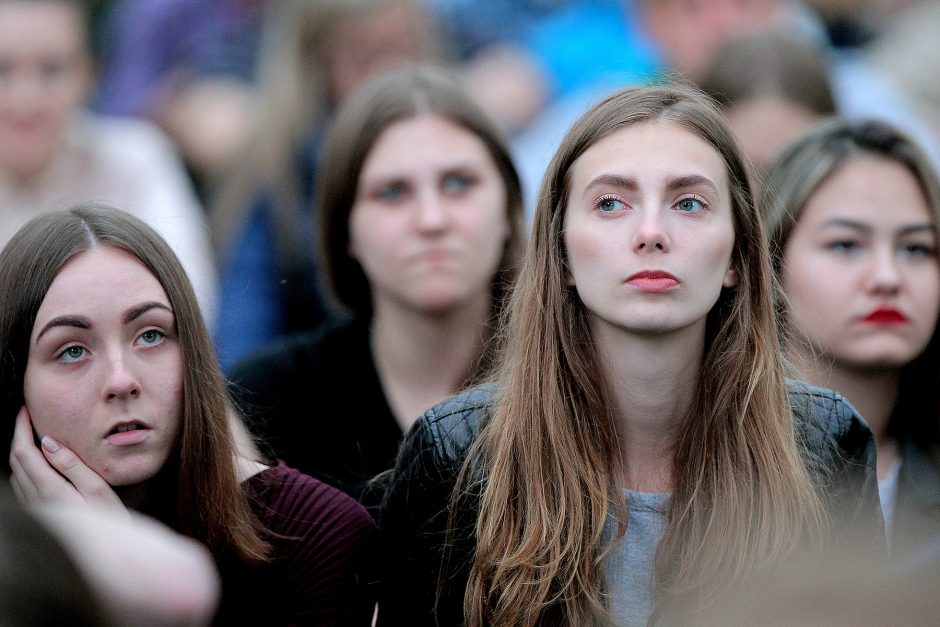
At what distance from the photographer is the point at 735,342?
114 inches

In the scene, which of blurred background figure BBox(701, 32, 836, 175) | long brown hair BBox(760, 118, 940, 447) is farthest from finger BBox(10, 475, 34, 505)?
blurred background figure BBox(701, 32, 836, 175)

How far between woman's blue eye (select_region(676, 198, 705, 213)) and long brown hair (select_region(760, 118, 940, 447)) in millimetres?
755

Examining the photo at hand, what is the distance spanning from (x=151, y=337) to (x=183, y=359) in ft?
0.26

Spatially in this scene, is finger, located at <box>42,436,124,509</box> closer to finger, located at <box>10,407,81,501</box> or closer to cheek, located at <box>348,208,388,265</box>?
finger, located at <box>10,407,81,501</box>

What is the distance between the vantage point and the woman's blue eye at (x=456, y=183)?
3946 mm

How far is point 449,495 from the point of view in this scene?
9.53ft

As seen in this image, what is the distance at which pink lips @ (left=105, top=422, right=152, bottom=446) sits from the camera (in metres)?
2.79

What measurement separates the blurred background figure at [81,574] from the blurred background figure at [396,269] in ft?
6.56

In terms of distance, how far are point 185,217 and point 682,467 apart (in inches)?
109

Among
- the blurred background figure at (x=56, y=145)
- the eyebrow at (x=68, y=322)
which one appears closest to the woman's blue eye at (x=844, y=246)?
the eyebrow at (x=68, y=322)

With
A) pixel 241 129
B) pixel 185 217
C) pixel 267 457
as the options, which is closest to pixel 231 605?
pixel 267 457

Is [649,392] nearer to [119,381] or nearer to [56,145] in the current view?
[119,381]

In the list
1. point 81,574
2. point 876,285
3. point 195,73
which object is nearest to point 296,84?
point 195,73

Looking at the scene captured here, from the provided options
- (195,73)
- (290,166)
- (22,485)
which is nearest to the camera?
(22,485)
